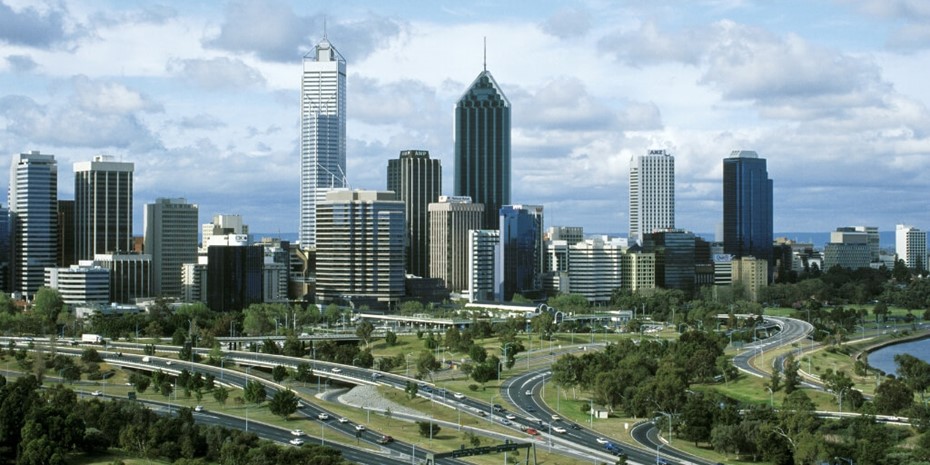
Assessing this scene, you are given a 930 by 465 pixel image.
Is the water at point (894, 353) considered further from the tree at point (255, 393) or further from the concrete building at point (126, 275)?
the concrete building at point (126, 275)

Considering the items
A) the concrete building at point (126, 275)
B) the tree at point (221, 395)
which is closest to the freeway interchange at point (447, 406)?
the tree at point (221, 395)

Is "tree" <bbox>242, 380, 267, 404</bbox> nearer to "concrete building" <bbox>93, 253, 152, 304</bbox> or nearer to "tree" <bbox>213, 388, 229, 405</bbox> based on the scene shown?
"tree" <bbox>213, 388, 229, 405</bbox>

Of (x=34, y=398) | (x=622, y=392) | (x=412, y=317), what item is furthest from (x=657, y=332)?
(x=34, y=398)

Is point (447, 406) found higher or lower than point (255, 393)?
lower

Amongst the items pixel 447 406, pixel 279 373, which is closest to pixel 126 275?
pixel 279 373

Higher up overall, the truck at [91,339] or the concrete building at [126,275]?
the concrete building at [126,275]

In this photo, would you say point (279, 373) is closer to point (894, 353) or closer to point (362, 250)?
point (894, 353)

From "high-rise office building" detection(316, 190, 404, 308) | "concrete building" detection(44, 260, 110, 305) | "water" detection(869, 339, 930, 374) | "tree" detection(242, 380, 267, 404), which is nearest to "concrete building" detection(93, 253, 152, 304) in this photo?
"concrete building" detection(44, 260, 110, 305)

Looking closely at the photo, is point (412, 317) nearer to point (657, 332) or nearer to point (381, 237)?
point (381, 237)

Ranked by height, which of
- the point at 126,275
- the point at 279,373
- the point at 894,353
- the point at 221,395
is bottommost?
the point at 894,353
